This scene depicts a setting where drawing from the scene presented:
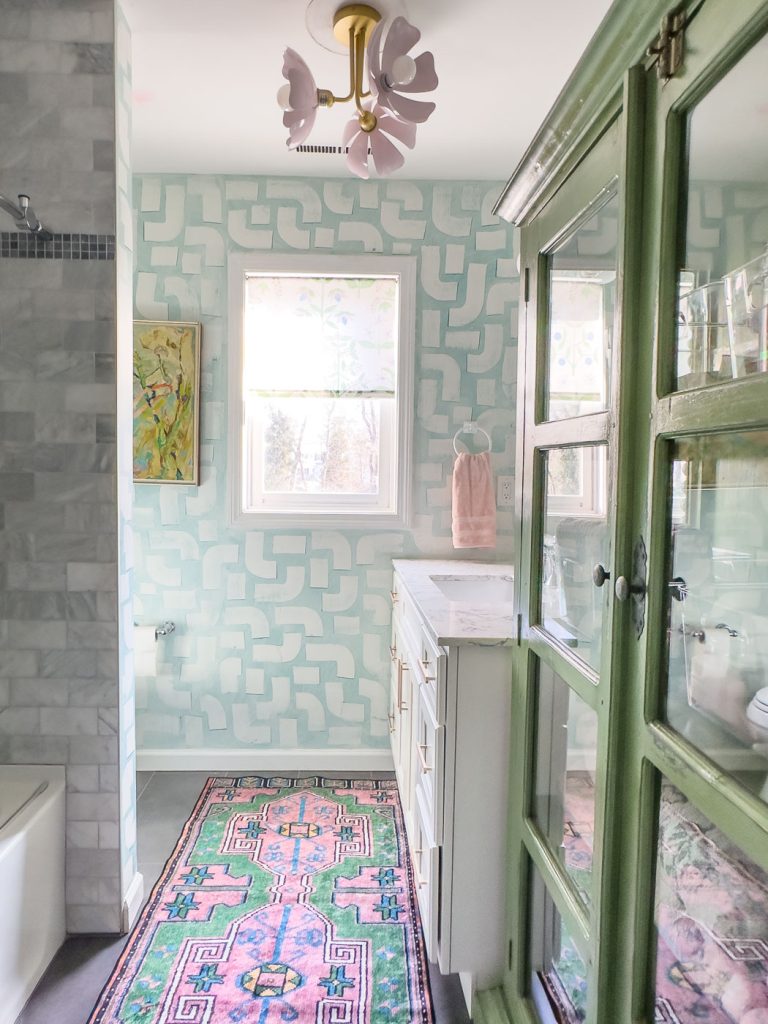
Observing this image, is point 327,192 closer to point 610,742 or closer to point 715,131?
point 715,131

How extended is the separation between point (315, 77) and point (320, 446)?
1.39 m

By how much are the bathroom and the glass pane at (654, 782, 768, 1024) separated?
4.60 feet

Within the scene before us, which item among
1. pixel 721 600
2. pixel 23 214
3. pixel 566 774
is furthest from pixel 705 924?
pixel 23 214

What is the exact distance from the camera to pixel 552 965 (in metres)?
1.39

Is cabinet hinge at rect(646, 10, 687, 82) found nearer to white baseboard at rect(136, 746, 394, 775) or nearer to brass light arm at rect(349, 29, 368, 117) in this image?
brass light arm at rect(349, 29, 368, 117)

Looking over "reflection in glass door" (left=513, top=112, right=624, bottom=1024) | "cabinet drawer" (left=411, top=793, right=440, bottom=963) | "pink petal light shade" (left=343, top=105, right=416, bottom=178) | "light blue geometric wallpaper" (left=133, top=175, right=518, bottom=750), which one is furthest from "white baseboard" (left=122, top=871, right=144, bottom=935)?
"pink petal light shade" (left=343, top=105, right=416, bottom=178)

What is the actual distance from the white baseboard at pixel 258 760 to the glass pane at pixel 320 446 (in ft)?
3.71

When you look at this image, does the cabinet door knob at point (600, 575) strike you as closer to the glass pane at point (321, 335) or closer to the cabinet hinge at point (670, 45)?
the cabinet hinge at point (670, 45)

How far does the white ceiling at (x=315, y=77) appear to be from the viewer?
78.2 inches

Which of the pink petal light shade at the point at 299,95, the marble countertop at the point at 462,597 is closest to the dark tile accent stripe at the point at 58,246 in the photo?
the pink petal light shade at the point at 299,95

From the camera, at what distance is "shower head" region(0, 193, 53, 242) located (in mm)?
1795

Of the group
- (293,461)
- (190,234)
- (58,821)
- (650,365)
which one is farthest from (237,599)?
(650,365)

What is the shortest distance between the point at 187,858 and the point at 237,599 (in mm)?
1051

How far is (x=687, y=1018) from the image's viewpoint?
2.90 feet
